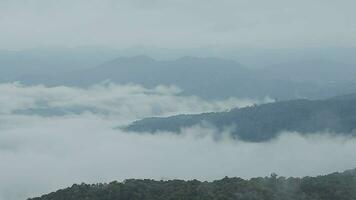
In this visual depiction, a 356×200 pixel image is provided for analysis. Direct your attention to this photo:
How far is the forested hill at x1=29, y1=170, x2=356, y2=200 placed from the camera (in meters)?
71.1

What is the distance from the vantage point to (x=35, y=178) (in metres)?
187

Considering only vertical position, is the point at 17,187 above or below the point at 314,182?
above

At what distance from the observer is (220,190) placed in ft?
237

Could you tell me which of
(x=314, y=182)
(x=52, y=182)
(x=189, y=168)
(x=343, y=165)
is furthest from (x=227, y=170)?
(x=314, y=182)

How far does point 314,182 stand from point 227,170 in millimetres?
107791

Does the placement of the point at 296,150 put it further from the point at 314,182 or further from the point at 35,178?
the point at 314,182

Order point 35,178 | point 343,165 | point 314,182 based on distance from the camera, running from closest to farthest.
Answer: point 314,182 < point 343,165 < point 35,178

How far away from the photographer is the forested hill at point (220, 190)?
7106 cm

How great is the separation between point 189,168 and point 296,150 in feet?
105

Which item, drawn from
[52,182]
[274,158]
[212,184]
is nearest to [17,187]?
[52,182]

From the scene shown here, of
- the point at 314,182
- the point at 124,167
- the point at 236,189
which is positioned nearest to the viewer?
the point at 236,189

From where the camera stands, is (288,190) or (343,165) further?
(343,165)

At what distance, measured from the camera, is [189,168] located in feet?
630

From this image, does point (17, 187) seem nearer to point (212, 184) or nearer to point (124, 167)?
point (124, 167)
